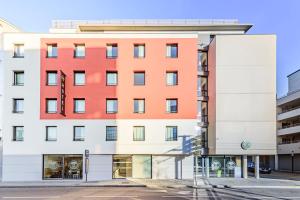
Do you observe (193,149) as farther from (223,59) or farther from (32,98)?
(32,98)

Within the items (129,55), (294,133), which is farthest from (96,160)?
(294,133)

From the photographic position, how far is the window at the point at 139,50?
39594 millimetres

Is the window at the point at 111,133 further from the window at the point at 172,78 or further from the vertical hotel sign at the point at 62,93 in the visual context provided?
the window at the point at 172,78

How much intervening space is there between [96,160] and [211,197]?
674 inches

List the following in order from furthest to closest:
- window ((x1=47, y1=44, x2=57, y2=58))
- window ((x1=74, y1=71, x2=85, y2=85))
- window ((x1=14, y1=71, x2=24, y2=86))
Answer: window ((x1=47, y1=44, x2=57, y2=58)) → window ((x1=74, y1=71, x2=85, y2=85)) → window ((x1=14, y1=71, x2=24, y2=86))

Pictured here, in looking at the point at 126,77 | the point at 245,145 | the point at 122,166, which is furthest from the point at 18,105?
the point at 245,145

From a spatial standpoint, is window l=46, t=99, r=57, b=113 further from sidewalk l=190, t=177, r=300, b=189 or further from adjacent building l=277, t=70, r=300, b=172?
adjacent building l=277, t=70, r=300, b=172

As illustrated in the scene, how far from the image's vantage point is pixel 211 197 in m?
23.8

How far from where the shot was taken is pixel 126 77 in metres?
39.0

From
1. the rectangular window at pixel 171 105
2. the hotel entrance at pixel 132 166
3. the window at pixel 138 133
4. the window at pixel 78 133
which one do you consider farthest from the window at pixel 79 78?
the rectangular window at pixel 171 105

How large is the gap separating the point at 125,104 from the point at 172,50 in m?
7.68

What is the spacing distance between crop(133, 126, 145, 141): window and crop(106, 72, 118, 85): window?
17.3ft

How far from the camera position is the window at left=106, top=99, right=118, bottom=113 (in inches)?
1526

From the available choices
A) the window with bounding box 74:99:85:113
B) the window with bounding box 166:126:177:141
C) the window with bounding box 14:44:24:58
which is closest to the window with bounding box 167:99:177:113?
the window with bounding box 166:126:177:141
